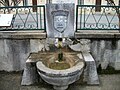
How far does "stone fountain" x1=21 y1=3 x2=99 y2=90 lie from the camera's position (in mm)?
6018

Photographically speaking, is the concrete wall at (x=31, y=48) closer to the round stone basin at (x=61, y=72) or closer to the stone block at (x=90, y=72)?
the stone block at (x=90, y=72)

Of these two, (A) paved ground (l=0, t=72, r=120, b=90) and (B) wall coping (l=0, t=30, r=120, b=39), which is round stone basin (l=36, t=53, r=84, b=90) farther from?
(B) wall coping (l=0, t=30, r=120, b=39)

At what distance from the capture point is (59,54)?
6.21m

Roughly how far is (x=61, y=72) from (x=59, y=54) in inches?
36.2

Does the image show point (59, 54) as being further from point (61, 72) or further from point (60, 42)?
point (61, 72)

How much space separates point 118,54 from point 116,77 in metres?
0.70

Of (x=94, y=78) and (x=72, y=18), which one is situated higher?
(x=72, y=18)

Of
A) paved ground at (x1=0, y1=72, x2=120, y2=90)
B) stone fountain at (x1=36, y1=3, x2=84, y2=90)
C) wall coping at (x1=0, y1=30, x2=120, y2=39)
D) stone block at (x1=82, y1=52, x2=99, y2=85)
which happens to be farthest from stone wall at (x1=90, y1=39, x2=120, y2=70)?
stone fountain at (x1=36, y1=3, x2=84, y2=90)

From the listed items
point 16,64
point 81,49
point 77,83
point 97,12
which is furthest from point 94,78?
point 97,12

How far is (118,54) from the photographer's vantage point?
6.89 metres

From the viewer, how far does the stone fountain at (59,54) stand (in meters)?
6.02

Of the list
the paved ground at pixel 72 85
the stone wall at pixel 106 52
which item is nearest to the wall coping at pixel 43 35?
the stone wall at pixel 106 52

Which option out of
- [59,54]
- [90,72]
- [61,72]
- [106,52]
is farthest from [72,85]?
[106,52]

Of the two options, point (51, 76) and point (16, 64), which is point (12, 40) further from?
point (51, 76)
